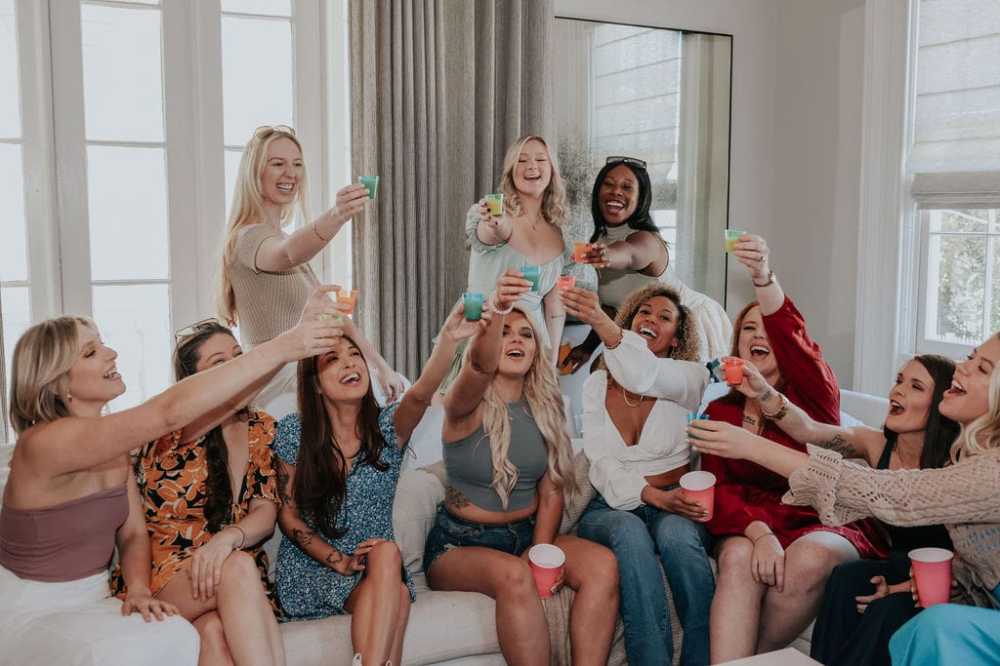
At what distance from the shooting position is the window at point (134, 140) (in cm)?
358

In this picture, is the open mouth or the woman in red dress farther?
the woman in red dress

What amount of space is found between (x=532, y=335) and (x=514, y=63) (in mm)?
1699

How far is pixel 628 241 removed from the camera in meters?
4.30

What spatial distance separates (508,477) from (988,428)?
123cm

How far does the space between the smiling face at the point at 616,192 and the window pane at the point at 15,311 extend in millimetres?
2321

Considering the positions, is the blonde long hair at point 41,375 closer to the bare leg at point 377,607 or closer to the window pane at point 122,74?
the bare leg at point 377,607

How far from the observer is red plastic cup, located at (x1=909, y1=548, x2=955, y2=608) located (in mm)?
2219

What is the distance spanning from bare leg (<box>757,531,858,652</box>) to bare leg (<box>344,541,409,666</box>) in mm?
1011

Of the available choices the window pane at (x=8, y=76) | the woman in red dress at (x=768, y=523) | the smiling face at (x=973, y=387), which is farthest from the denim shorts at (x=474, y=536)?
the window pane at (x=8, y=76)

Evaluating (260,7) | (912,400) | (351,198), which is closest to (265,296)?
(351,198)

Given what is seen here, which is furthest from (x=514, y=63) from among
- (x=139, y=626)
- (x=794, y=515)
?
(x=139, y=626)

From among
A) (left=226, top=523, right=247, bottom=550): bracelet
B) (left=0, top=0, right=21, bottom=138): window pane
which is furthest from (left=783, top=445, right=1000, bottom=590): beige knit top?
(left=0, top=0, right=21, bottom=138): window pane

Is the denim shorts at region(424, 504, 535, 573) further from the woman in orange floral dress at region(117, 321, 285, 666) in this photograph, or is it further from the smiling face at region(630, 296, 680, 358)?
the smiling face at region(630, 296, 680, 358)

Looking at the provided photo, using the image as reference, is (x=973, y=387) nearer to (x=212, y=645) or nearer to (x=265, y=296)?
(x=212, y=645)
